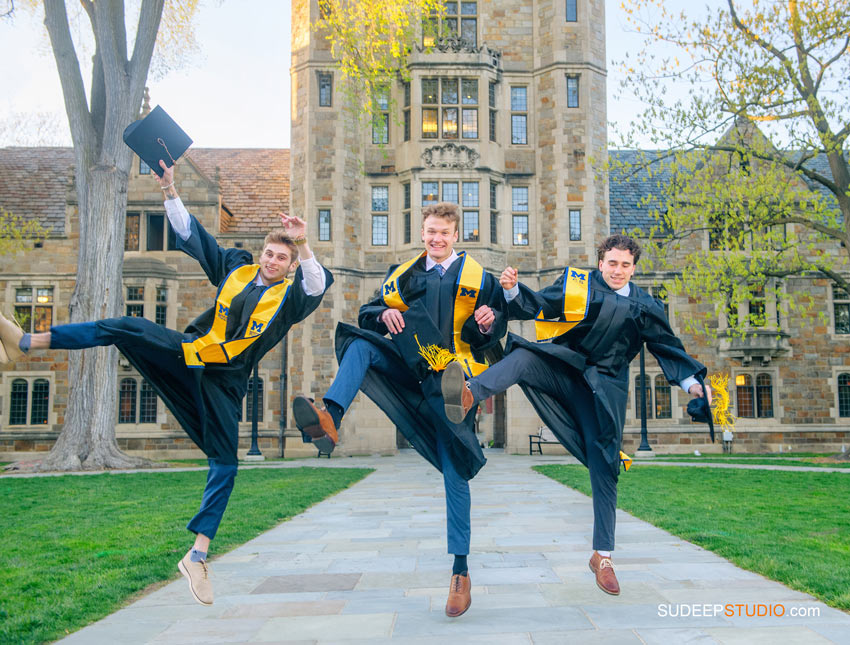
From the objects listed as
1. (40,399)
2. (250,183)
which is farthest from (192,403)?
(250,183)

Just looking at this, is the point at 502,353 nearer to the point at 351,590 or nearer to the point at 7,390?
the point at 351,590

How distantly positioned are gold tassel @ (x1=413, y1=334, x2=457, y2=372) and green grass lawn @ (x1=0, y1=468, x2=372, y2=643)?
2.46m

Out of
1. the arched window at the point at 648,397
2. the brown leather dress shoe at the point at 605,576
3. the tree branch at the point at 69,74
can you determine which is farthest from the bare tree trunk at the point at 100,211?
the arched window at the point at 648,397

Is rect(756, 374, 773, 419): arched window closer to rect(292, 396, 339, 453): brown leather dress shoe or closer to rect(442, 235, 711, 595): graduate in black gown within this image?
rect(442, 235, 711, 595): graduate in black gown

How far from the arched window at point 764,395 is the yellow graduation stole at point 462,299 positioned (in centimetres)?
2265

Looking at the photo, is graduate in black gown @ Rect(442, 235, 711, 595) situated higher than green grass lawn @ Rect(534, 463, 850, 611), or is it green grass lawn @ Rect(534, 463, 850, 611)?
graduate in black gown @ Rect(442, 235, 711, 595)

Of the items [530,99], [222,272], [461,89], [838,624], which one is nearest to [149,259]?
[461,89]

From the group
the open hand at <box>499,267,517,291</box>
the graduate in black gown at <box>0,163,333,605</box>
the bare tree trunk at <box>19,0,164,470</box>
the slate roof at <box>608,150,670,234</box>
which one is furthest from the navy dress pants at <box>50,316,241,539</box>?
the slate roof at <box>608,150,670,234</box>

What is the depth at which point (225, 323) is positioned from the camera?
5066mm

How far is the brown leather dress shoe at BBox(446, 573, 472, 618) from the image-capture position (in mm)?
4371

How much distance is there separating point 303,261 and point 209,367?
3.01ft

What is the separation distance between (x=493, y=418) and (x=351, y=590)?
1012 inches

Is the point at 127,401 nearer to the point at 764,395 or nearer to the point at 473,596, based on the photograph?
the point at 764,395

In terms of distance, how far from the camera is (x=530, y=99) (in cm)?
2462
